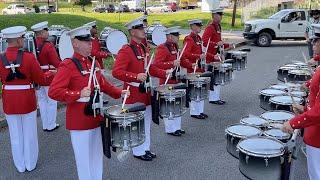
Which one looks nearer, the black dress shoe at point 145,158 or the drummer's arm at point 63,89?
the drummer's arm at point 63,89

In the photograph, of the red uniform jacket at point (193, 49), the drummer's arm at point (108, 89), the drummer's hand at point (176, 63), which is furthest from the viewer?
the red uniform jacket at point (193, 49)

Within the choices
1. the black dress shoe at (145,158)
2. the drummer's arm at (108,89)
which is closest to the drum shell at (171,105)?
the black dress shoe at (145,158)

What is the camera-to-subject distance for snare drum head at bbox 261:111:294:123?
535 cm

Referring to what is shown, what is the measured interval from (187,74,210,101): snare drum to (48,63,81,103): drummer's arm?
10.7 feet

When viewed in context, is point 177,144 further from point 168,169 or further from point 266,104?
point 266,104

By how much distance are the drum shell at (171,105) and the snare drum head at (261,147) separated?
6.49ft

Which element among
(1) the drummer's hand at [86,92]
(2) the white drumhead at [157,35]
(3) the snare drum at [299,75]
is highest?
(2) the white drumhead at [157,35]

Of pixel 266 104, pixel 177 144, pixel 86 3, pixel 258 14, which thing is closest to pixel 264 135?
pixel 266 104

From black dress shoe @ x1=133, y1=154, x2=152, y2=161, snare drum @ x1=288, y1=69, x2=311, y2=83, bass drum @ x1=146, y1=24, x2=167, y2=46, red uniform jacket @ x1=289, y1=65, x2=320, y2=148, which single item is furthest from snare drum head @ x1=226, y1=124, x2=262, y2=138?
bass drum @ x1=146, y1=24, x2=167, y2=46

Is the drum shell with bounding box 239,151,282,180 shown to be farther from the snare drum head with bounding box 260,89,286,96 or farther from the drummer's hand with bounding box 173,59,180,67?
the drummer's hand with bounding box 173,59,180,67

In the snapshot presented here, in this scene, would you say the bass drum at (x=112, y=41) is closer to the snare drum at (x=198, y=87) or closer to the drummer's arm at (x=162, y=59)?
the drummer's arm at (x=162, y=59)

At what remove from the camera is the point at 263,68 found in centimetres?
1493

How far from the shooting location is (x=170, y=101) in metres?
6.38

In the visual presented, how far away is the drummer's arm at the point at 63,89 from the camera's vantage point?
459 centimetres
